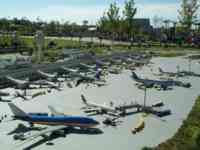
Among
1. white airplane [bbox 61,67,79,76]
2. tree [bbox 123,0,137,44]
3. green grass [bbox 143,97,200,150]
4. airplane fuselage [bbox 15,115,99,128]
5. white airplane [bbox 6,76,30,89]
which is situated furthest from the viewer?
tree [bbox 123,0,137,44]

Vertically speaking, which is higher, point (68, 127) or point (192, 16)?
point (192, 16)

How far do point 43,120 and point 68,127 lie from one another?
7.87 feet

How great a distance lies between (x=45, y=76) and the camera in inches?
2333

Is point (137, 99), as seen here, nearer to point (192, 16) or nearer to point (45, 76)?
point (45, 76)

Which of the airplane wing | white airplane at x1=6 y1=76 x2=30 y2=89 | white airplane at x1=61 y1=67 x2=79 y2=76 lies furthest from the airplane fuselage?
white airplane at x1=61 y1=67 x2=79 y2=76

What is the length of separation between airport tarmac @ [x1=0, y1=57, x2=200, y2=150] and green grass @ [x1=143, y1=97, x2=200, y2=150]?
98cm

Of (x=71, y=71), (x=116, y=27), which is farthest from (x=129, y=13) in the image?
(x=71, y=71)

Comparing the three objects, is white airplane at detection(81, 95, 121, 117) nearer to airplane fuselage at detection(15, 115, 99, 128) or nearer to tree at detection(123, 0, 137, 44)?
airplane fuselage at detection(15, 115, 99, 128)

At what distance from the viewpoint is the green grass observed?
86.2 feet

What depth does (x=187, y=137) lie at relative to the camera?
3075 centimetres

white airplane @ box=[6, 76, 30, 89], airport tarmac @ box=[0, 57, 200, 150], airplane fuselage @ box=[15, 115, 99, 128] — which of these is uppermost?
white airplane @ box=[6, 76, 30, 89]

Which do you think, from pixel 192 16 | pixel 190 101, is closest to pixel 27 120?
pixel 190 101

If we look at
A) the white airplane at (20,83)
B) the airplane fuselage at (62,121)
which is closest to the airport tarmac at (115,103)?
the airplane fuselage at (62,121)

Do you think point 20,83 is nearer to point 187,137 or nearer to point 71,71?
point 71,71
